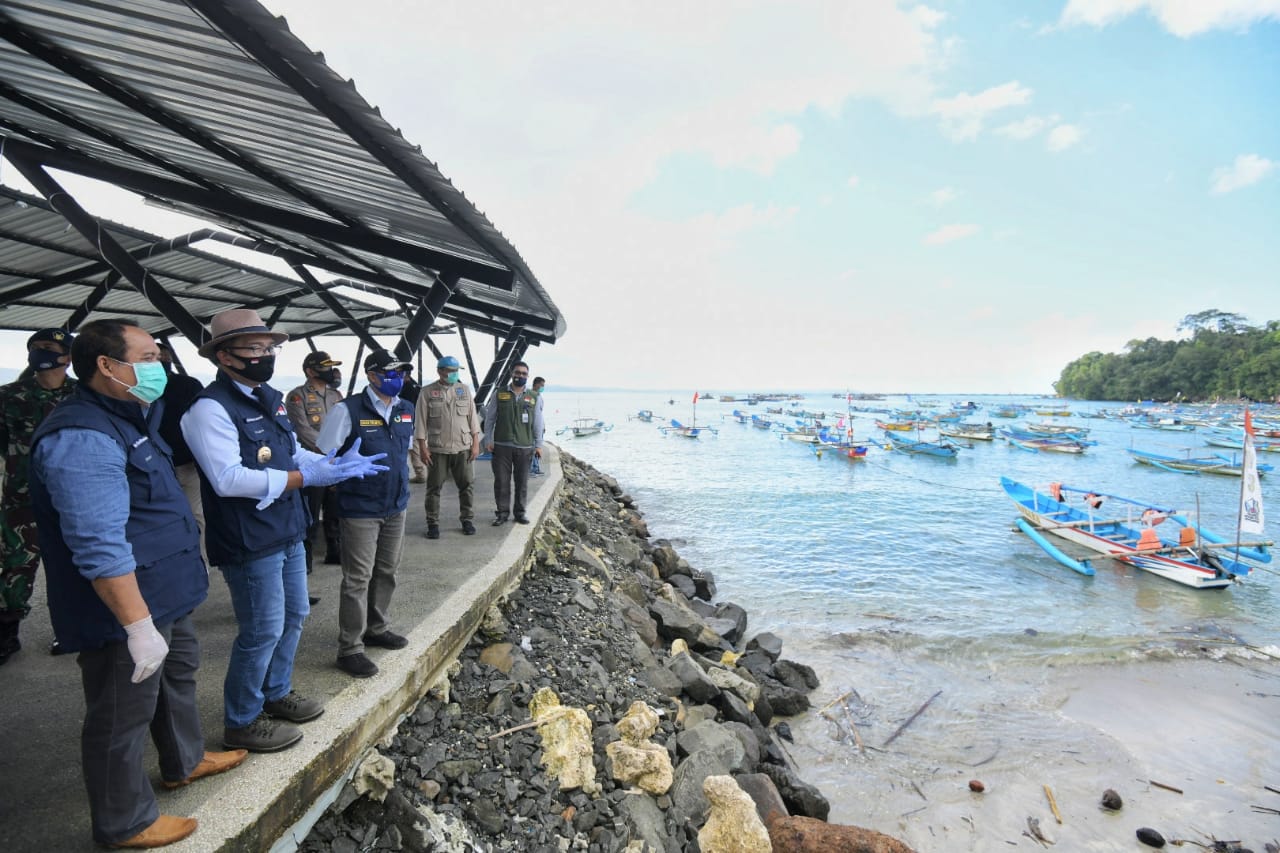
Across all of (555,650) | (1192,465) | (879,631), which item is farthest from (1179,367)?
(555,650)

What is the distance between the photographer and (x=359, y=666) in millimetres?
3123

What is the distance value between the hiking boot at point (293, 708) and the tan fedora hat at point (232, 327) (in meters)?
1.69

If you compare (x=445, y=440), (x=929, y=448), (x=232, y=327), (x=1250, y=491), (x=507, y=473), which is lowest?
(x=929, y=448)

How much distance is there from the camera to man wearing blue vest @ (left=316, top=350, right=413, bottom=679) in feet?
10.4

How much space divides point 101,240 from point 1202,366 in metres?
126

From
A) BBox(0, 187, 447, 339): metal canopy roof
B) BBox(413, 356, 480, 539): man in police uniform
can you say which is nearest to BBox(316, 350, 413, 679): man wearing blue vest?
BBox(0, 187, 447, 339): metal canopy roof

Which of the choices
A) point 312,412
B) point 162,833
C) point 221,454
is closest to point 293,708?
point 162,833

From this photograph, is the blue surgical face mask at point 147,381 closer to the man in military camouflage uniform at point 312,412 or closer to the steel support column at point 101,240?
the man in military camouflage uniform at point 312,412

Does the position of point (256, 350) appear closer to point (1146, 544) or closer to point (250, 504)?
point (250, 504)

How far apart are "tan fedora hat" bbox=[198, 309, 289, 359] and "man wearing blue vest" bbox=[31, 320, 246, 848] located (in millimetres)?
265

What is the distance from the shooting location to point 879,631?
9914 mm

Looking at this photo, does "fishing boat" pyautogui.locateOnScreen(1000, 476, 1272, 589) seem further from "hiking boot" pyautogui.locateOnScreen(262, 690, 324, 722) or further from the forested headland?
the forested headland

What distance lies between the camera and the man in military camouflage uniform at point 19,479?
126 inches

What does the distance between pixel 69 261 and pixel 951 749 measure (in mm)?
11924
